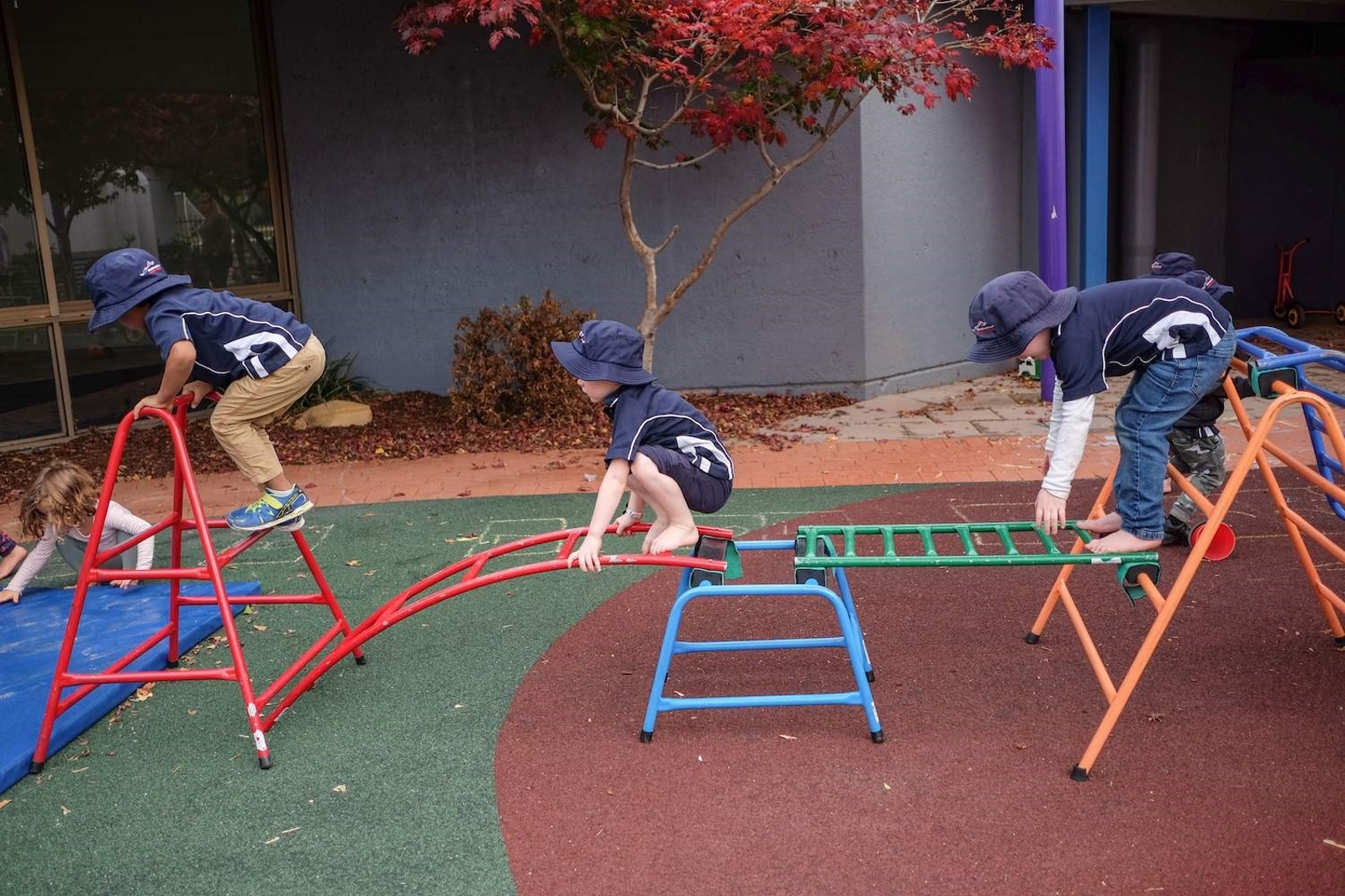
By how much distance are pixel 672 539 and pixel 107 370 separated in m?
6.75

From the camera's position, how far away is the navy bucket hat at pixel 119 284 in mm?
4172

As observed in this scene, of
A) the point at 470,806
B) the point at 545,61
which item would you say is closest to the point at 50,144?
the point at 545,61

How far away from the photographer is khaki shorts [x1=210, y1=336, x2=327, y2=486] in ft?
14.4

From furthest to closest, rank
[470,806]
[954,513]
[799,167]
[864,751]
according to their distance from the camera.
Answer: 1. [799,167]
2. [954,513]
3. [864,751]
4. [470,806]

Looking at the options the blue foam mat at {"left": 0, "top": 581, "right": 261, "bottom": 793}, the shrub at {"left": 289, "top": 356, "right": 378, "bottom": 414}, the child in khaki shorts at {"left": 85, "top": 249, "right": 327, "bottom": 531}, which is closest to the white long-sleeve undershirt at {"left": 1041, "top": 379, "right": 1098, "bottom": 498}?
the child in khaki shorts at {"left": 85, "top": 249, "right": 327, "bottom": 531}

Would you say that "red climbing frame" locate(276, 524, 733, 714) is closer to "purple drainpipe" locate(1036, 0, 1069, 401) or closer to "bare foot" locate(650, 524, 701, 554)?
"bare foot" locate(650, 524, 701, 554)

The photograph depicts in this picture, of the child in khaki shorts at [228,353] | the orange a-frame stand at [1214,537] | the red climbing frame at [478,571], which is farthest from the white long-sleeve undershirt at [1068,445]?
the child in khaki shorts at [228,353]

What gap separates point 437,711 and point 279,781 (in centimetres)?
64

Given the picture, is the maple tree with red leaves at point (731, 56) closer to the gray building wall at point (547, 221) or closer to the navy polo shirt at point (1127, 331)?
the gray building wall at point (547, 221)

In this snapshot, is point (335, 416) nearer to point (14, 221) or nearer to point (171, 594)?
point (14, 221)

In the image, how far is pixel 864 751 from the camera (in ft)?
12.5

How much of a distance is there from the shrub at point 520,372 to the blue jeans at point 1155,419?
5.20m

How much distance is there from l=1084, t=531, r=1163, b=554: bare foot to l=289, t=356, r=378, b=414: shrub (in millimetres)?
6745

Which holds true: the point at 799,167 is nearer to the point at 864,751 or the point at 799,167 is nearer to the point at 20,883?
the point at 864,751
